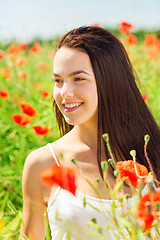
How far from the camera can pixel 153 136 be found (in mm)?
1506

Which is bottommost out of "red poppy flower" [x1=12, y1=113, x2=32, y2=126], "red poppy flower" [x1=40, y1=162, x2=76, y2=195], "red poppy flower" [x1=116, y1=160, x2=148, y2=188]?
"red poppy flower" [x1=12, y1=113, x2=32, y2=126]

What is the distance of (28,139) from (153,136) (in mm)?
1185

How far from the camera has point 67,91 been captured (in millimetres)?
1236

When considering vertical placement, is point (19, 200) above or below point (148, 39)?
below

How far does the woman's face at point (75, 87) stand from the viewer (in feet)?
4.09

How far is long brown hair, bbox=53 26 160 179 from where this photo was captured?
52.7 inches

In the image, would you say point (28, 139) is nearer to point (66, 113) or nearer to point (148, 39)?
point (66, 113)

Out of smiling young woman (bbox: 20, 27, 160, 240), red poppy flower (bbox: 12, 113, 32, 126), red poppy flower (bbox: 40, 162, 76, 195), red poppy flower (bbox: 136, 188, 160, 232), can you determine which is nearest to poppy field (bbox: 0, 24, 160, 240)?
red poppy flower (bbox: 12, 113, 32, 126)

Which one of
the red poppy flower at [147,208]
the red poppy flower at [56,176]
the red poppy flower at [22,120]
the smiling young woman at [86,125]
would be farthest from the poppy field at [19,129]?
the red poppy flower at [147,208]

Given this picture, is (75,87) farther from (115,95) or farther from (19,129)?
(19,129)

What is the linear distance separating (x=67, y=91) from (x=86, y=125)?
8.5 inches

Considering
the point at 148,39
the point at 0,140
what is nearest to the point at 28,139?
the point at 0,140

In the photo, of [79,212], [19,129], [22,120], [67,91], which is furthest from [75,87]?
[19,129]

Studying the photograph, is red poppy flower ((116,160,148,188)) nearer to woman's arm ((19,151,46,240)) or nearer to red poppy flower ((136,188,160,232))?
red poppy flower ((136,188,160,232))
